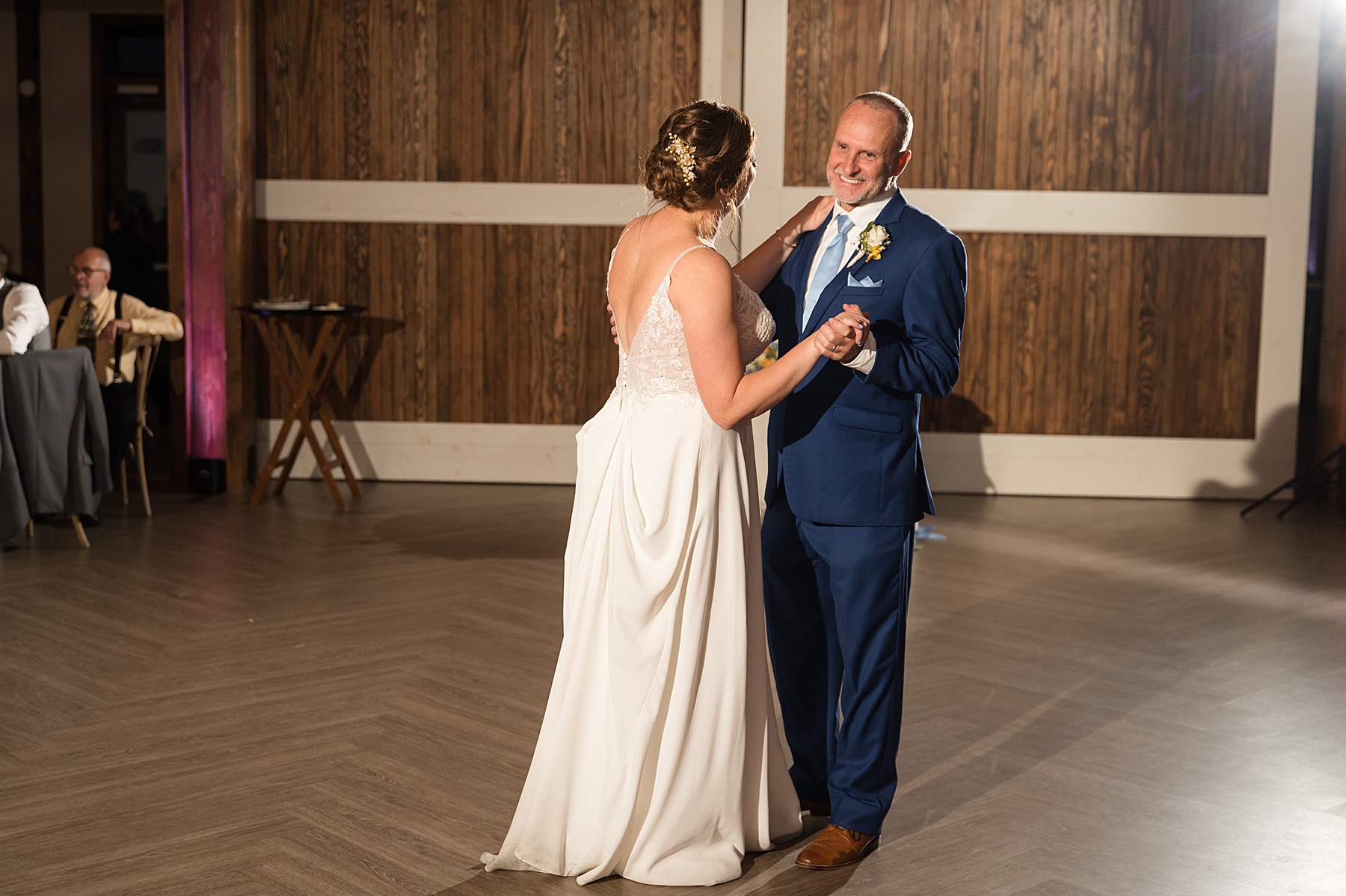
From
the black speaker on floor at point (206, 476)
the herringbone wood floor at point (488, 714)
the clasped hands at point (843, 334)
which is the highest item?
the clasped hands at point (843, 334)

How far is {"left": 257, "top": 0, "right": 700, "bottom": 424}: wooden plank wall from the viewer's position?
750 cm

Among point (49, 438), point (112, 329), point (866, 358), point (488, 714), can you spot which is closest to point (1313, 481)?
point (488, 714)

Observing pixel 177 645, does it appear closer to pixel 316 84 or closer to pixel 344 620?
pixel 344 620

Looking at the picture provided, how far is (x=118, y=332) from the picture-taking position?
639 cm

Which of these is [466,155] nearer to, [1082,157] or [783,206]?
[783,206]

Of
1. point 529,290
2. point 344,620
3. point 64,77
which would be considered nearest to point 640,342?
A: point 344,620

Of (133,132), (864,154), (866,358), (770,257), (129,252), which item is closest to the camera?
(866,358)

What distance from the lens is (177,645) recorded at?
4219 mm

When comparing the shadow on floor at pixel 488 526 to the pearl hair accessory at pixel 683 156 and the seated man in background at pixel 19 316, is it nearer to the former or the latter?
the seated man in background at pixel 19 316

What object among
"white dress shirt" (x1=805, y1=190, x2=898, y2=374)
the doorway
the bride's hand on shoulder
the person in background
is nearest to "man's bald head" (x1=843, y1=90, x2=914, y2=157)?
"white dress shirt" (x1=805, y1=190, x2=898, y2=374)

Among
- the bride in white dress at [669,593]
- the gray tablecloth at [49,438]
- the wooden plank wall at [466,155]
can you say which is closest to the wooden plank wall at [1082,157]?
the wooden plank wall at [466,155]

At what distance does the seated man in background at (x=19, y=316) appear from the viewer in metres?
5.52

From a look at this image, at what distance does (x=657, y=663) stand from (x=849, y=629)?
0.43 meters

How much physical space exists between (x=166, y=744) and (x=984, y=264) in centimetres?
569
